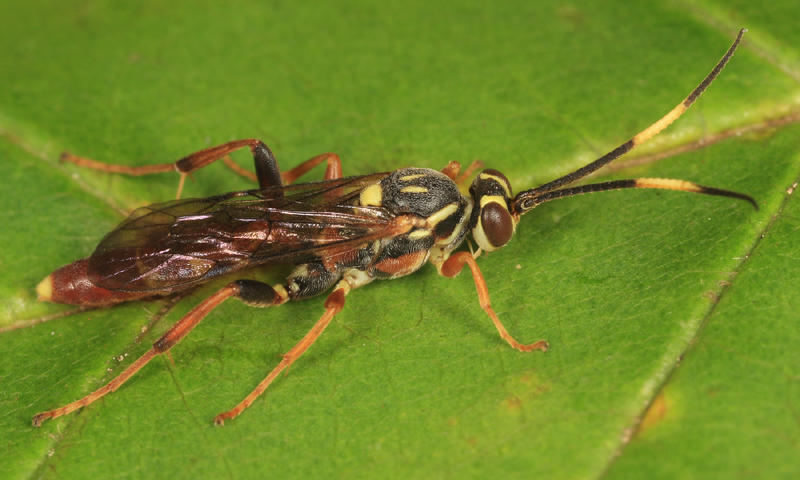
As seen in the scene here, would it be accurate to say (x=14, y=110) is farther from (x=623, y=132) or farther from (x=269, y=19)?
(x=623, y=132)

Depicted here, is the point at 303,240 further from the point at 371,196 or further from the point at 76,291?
the point at 76,291

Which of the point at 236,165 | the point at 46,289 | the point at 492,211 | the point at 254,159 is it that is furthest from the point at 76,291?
the point at 492,211

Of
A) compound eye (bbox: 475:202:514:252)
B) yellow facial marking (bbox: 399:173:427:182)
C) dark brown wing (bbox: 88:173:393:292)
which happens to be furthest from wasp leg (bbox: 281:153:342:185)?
compound eye (bbox: 475:202:514:252)

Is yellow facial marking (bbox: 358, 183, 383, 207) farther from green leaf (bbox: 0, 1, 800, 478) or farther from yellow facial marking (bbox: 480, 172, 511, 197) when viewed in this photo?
yellow facial marking (bbox: 480, 172, 511, 197)

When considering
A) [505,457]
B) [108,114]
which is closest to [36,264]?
[108,114]

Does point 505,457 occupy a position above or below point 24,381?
below
